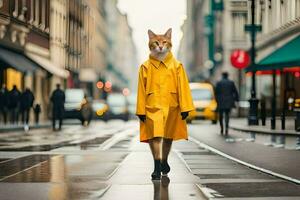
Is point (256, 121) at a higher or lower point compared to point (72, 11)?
lower

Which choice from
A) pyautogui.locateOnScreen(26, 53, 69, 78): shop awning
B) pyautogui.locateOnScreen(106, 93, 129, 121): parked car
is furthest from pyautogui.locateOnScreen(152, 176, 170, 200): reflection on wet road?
pyautogui.locateOnScreen(106, 93, 129, 121): parked car

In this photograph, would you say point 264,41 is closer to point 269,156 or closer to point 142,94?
point 269,156

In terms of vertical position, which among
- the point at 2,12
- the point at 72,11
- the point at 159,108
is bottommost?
the point at 159,108

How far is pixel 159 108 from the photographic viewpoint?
30.3 feet

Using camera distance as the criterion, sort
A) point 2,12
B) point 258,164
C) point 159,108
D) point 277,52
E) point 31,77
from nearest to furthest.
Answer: point 159,108 → point 258,164 → point 277,52 → point 2,12 → point 31,77

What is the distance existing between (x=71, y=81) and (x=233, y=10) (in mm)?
16204

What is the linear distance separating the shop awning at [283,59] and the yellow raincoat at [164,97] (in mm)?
16518

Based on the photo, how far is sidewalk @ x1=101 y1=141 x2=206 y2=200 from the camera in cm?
756

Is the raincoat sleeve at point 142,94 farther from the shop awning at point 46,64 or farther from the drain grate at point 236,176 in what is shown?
the shop awning at point 46,64

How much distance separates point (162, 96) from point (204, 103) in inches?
1118

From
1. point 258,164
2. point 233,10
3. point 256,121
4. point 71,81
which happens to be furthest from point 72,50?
point 258,164

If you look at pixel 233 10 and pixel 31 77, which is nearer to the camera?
pixel 31 77

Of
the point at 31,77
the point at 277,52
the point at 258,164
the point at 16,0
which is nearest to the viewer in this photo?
the point at 258,164

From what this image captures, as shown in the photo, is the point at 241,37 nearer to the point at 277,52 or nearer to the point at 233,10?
the point at 233,10
